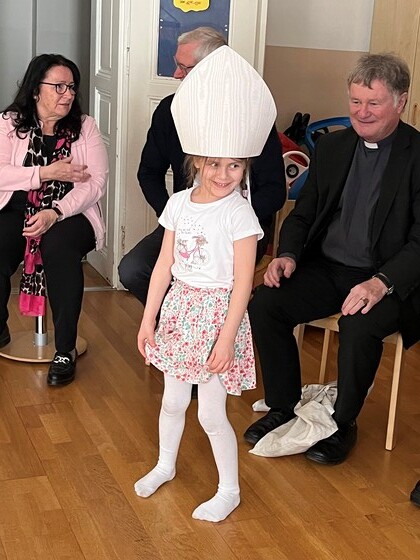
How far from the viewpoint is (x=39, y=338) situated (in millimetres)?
3605

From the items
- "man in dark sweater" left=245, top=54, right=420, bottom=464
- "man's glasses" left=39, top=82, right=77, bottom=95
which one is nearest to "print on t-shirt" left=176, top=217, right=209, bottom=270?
"man in dark sweater" left=245, top=54, right=420, bottom=464

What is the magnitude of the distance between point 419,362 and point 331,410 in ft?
3.37

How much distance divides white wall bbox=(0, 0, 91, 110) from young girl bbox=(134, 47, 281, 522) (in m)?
2.66

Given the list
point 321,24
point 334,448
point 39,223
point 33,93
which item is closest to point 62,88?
point 33,93

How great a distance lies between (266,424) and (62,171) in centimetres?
118

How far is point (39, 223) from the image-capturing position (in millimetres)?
3279

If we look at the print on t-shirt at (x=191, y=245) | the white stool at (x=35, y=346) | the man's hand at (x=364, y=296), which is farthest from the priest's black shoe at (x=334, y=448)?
the white stool at (x=35, y=346)

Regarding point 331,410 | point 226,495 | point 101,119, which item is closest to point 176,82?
point 101,119

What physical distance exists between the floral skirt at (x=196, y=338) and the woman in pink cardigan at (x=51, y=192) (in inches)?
37.6

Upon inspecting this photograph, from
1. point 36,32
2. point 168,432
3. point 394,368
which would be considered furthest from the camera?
point 36,32

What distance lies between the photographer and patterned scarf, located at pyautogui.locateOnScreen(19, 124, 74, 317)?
339cm

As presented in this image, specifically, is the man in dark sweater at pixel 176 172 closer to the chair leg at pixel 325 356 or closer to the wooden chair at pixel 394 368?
the chair leg at pixel 325 356

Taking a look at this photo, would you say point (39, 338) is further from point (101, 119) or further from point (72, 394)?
point (101, 119)

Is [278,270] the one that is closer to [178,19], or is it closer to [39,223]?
[39,223]
